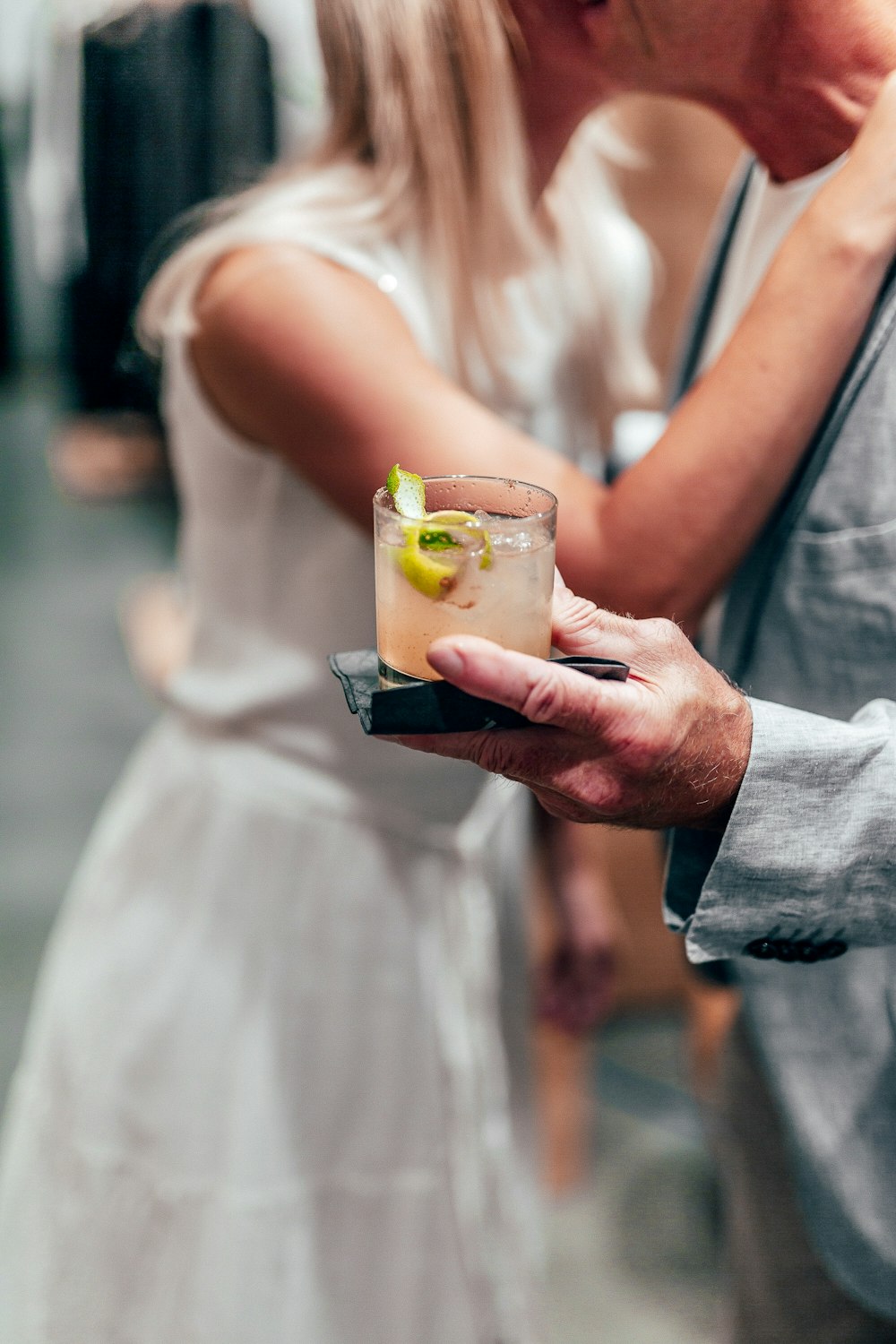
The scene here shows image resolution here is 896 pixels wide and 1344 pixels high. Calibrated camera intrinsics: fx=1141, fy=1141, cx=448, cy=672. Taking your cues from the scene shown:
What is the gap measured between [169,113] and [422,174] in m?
2.80

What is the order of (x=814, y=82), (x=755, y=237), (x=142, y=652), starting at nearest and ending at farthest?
(x=814, y=82), (x=755, y=237), (x=142, y=652)

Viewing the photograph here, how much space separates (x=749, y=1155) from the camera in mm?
1030

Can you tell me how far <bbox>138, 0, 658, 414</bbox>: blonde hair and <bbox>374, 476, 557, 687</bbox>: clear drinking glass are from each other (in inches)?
16.5

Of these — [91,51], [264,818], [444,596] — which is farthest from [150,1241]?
[91,51]

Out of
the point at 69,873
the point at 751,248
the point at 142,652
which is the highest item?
the point at 751,248

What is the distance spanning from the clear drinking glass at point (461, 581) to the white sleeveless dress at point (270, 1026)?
0.41 metres

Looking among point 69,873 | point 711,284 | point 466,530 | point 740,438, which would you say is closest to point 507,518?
point 466,530

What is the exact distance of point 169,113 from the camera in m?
3.28

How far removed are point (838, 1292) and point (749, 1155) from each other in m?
0.14

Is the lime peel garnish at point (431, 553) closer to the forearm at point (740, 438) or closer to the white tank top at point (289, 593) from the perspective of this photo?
the forearm at point (740, 438)

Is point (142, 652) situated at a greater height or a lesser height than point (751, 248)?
lesser

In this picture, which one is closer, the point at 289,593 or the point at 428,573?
the point at 428,573

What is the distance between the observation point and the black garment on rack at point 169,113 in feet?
10.5

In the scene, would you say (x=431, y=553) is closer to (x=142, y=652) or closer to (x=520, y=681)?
(x=520, y=681)
